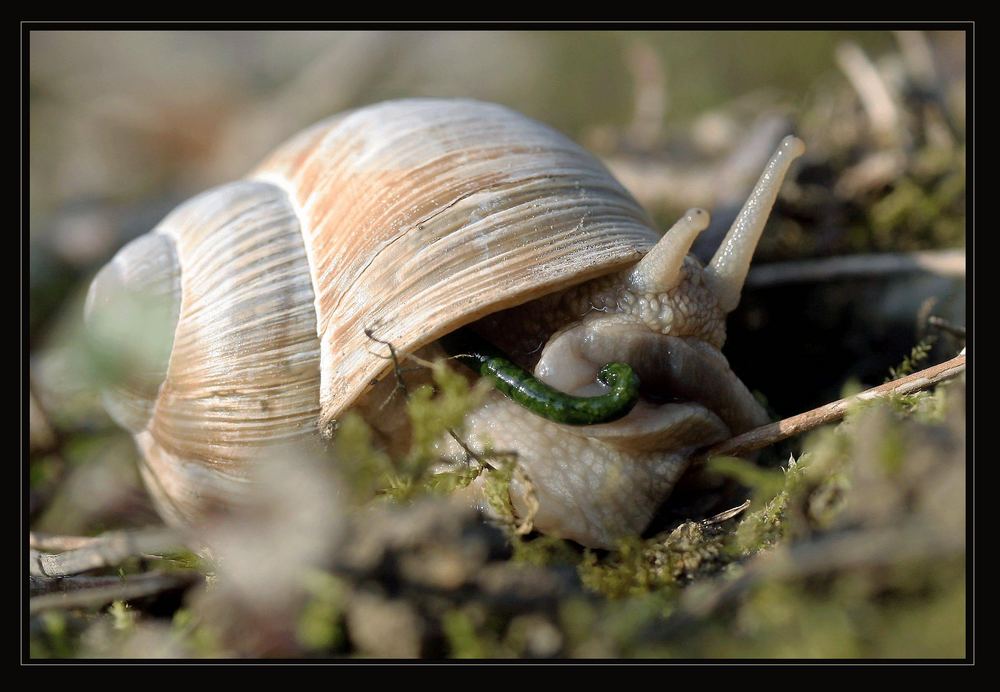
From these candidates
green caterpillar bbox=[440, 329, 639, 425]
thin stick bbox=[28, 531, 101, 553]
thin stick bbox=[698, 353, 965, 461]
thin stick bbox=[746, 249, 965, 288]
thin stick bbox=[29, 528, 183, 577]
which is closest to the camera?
thin stick bbox=[698, 353, 965, 461]

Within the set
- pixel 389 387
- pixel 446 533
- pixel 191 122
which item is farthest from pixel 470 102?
pixel 191 122

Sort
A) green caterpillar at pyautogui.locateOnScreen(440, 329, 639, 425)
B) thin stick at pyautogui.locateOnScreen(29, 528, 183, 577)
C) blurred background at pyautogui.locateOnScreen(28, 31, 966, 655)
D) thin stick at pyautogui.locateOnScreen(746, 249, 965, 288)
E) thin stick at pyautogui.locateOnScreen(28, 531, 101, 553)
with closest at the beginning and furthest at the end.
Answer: green caterpillar at pyautogui.locateOnScreen(440, 329, 639, 425) < thin stick at pyautogui.locateOnScreen(29, 528, 183, 577) < thin stick at pyautogui.locateOnScreen(28, 531, 101, 553) < blurred background at pyautogui.locateOnScreen(28, 31, 966, 655) < thin stick at pyautogui.locateOnScreen(746, 249, 965, 288)

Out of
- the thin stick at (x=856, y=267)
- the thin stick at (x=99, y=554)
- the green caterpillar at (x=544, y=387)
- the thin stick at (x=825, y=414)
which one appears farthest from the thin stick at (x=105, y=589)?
the thin stick at (x=856, y=267)

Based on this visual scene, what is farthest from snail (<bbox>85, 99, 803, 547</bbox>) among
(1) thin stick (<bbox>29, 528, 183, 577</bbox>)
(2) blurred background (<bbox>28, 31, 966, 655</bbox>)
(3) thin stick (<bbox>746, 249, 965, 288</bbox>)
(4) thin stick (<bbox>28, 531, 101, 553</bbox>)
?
(3) thin stick (<bbox>746, 249, 965, 288</bbox>)

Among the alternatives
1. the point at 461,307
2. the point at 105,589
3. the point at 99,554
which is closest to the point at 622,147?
the point at 461,307

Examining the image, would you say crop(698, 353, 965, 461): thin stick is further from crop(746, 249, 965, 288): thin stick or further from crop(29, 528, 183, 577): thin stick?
crop(29, 528, 183, 577): thin stick

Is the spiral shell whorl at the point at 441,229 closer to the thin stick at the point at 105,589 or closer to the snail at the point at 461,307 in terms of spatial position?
the snail at the point at 461,307

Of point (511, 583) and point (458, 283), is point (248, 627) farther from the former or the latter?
point (458, 283)
